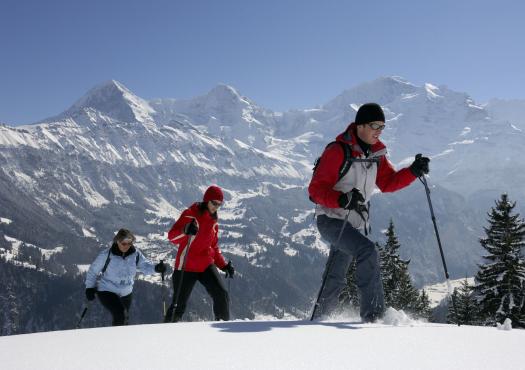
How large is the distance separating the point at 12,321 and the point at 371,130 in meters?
212

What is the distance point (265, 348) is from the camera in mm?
3451

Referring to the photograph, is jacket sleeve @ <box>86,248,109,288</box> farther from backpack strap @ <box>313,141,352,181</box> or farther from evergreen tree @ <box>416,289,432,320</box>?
evergreen tree @ <box>416,289,432,320</box>

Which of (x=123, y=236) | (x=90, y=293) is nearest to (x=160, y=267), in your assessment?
(x=123, y=236)

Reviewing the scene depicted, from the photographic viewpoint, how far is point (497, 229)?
2255 centimetres

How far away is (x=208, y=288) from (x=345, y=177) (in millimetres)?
4374

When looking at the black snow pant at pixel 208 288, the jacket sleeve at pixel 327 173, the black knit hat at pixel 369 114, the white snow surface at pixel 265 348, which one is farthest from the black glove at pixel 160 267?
the black knit hat at pixel 369 114

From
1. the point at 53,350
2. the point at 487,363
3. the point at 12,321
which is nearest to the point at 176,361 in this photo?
the point at 53,350

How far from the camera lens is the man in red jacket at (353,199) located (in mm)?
5652

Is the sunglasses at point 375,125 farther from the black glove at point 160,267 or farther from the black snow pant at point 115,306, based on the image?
the black snow pant at point 115,306

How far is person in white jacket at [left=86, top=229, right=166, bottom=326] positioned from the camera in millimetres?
9109

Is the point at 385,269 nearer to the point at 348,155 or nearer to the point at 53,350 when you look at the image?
the point at 348,155

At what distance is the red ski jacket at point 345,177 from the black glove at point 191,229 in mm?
2944

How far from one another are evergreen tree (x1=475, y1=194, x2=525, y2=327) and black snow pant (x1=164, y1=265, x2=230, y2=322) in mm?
15538

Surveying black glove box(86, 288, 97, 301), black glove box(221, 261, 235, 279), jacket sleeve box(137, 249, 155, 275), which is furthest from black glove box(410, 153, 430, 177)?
black glove box(86, 288, 97, 301)
